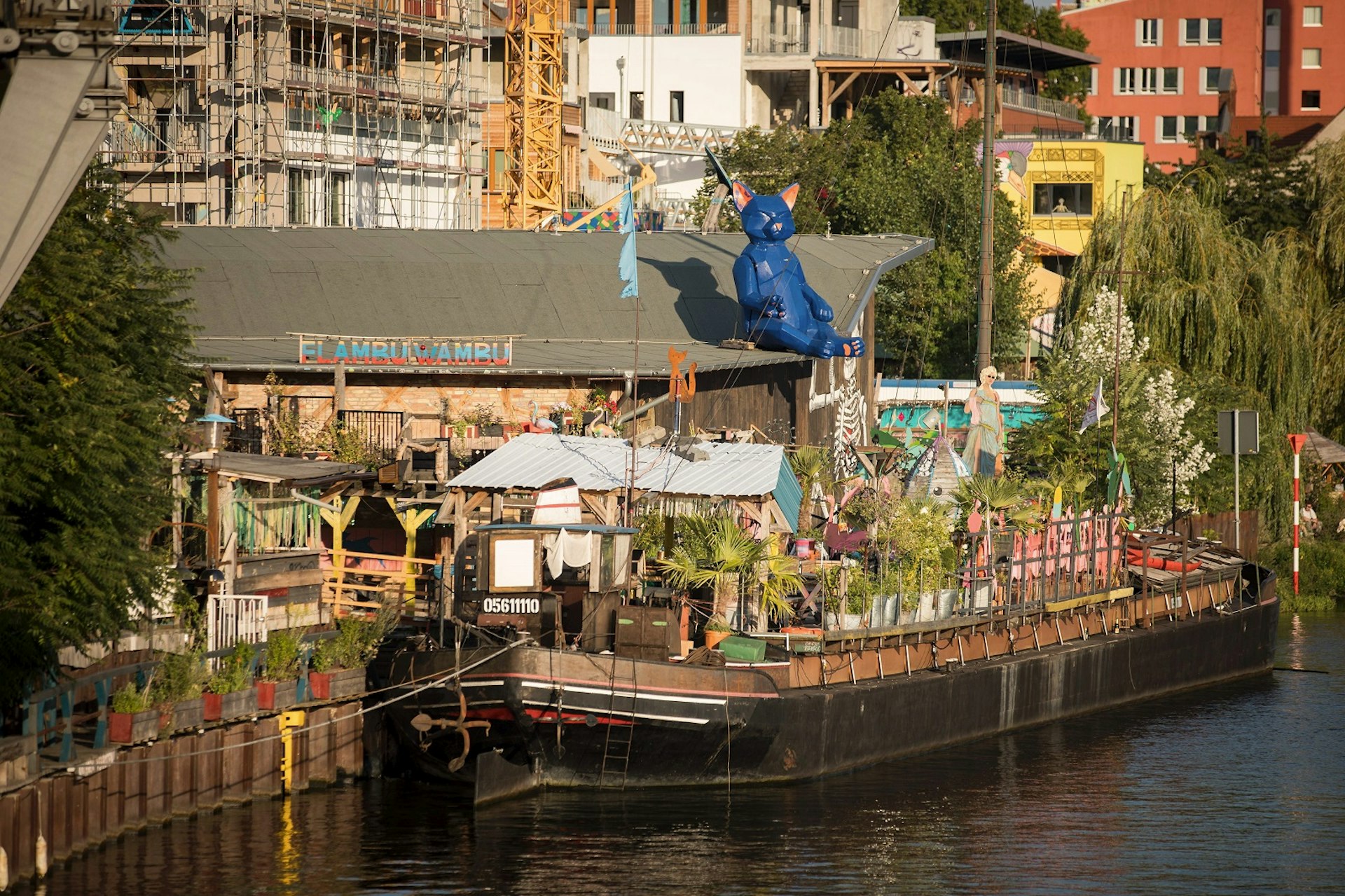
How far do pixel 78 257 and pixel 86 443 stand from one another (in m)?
2.45

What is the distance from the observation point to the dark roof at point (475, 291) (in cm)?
4412

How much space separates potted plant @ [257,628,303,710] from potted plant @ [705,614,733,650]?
5.78 metres

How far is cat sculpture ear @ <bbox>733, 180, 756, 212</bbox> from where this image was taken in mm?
43938

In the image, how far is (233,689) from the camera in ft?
87.9

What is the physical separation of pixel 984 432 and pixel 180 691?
19.4m

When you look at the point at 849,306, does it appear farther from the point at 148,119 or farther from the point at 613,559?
the point at 148,119

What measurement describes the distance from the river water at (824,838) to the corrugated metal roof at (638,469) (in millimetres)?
4553

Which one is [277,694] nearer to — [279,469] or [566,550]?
[279,469]

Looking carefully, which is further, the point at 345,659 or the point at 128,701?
the point at 345,659

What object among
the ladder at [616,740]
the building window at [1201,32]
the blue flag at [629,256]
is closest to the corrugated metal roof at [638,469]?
the blue flag at [629,256]

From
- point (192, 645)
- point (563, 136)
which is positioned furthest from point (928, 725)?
point (563, 136)

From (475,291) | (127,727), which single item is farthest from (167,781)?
(475,291)

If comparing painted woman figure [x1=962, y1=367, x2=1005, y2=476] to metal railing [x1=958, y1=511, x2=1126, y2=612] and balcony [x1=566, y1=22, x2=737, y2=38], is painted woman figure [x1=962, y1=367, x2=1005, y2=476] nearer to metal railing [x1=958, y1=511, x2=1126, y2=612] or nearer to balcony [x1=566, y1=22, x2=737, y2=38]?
metal railing [x1=958, y1=511, x2=1126, y2=612]

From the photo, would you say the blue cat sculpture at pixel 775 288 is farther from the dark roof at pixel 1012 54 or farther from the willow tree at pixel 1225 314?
the dark roof at pixel 1012 54
